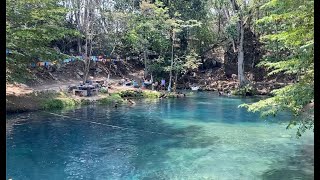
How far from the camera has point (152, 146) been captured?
14.8m

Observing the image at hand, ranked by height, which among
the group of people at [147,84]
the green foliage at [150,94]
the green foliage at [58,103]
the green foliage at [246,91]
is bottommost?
the green foliage at [58,103]

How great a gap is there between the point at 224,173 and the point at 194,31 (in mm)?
31884

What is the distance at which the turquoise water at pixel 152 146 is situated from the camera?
11508 mm

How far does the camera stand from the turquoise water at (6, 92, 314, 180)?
11.5 meters

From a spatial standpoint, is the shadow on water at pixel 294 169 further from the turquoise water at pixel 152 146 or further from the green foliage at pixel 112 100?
the green foliage at pixel 112 100

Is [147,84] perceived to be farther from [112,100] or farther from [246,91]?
[246,91]

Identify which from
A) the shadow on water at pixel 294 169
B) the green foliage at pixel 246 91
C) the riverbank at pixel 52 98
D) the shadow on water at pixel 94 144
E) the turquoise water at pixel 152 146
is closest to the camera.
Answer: the shadow on water at pixel 294 169

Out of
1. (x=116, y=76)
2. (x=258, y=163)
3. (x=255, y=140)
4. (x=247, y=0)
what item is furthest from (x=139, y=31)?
(x=258, y=163)

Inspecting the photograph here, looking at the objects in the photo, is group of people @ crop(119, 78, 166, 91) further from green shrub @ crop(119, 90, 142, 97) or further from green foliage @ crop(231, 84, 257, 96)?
green foliage @ crop(231, 84, 257, 96)

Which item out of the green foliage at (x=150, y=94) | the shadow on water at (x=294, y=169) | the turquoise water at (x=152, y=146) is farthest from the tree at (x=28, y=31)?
the shadow on water at (x=294, y=169)

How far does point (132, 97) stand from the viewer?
30.7m

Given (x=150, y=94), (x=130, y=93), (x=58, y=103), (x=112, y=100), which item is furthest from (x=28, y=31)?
(x=150, y=94)

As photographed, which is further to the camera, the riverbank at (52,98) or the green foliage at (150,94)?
the green foliage at (150,94)

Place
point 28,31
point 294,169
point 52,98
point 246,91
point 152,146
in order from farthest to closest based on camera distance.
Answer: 1. point 246,91
2. point 52,98
3. point 28,31
4. point 152,146
5. point 294,169
